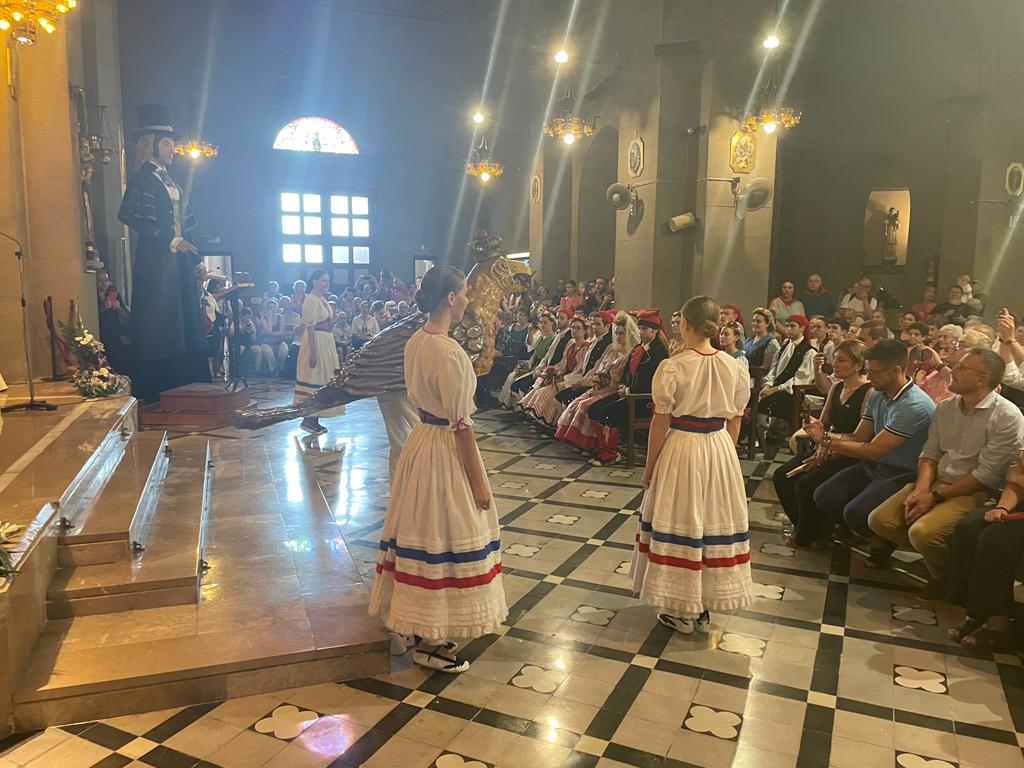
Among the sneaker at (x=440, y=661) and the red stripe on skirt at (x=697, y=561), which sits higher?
the red stripe on skirt at (x=697, y=561)

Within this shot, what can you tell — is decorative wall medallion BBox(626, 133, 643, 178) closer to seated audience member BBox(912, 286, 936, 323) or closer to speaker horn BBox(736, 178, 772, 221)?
speaker horn BBox(736, 178, 772, 221)

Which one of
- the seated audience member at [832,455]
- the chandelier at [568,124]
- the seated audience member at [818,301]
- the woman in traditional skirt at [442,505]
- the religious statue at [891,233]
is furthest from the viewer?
the religious statue at [891,233]

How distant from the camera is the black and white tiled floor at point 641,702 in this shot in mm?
2768

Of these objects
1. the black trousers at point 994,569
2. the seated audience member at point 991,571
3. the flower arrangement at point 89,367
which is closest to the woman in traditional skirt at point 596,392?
the seated audience member at point 991,571

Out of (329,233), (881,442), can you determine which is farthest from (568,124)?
(881,442)

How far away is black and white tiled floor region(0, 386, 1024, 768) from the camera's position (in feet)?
9.08

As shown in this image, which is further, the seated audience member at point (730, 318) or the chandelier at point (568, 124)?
the chandelier at point (568, 124)

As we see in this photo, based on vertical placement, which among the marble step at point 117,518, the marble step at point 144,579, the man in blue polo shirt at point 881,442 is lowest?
the marble step at point 144,579

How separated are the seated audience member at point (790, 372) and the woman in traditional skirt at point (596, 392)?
148cm

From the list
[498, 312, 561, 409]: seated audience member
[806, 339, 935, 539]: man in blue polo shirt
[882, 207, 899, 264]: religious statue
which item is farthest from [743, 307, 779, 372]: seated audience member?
[882, 207, 899, 264]: religious statue

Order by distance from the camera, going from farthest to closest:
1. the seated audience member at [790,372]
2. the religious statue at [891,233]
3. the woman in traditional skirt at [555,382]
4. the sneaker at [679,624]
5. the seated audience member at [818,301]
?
1. the religious statue at [891,233]
2. the seated audience member at [818,301]
3. the woman in traditional skirt at [555,382]
4. the seated audience member at [790,372]
5. the sneaker at [679,624]

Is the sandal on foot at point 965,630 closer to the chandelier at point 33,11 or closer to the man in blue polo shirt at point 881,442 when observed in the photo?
the man in blue polo shirt at point 881,442

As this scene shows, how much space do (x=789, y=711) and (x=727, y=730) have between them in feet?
1.06

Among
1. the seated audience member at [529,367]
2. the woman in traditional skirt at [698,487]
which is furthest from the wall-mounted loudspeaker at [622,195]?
the woman in traditional skirt at [698,487]
